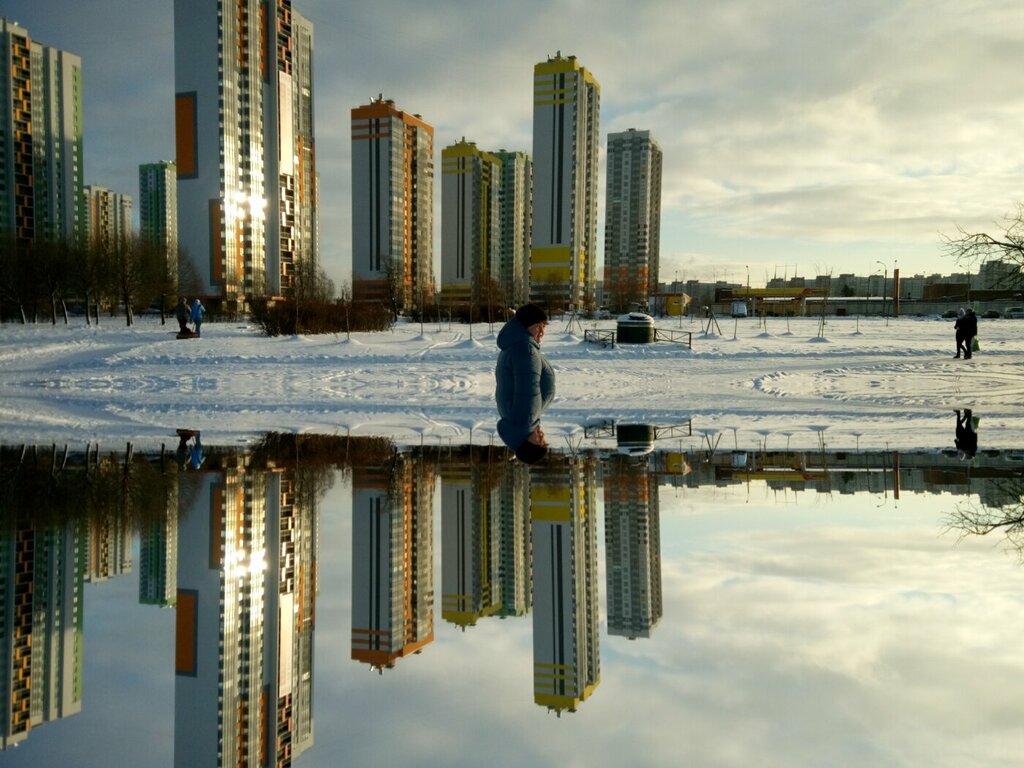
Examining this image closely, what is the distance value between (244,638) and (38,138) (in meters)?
77.7

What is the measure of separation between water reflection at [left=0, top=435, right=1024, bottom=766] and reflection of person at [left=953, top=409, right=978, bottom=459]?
35cm

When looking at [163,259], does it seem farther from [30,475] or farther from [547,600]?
[547,600]

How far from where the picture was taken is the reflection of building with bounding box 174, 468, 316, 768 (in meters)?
3.32

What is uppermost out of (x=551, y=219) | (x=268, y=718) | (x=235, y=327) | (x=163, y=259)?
(x=551, y=219)

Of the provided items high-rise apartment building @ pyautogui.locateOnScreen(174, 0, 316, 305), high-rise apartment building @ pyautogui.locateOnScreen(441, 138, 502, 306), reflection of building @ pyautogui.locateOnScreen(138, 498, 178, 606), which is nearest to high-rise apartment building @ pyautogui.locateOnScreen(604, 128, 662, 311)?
high-rise apartment building @ pyautogui.locateOnScreen(441, 138, 502, 306)

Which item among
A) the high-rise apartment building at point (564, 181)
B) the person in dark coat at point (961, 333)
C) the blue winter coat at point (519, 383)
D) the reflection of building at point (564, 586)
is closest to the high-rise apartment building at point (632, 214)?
the high-rise apartment building at point (564, 181)

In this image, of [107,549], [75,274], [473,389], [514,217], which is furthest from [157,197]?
[107,549]

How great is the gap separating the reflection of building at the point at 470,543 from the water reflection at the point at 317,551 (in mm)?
20

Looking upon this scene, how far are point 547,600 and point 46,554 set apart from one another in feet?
11.1

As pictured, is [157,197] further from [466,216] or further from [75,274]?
[75,274]

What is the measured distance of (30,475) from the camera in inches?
332

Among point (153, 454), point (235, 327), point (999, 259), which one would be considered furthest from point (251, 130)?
point (153, 454)

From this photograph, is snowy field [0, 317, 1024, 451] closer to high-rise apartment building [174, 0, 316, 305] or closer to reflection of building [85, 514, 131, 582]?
reflection of building [85, 514, 131, 582]

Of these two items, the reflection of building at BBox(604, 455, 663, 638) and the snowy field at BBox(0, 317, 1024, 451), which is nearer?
the reflection of building at BBox(604, 455, 663, 638)
